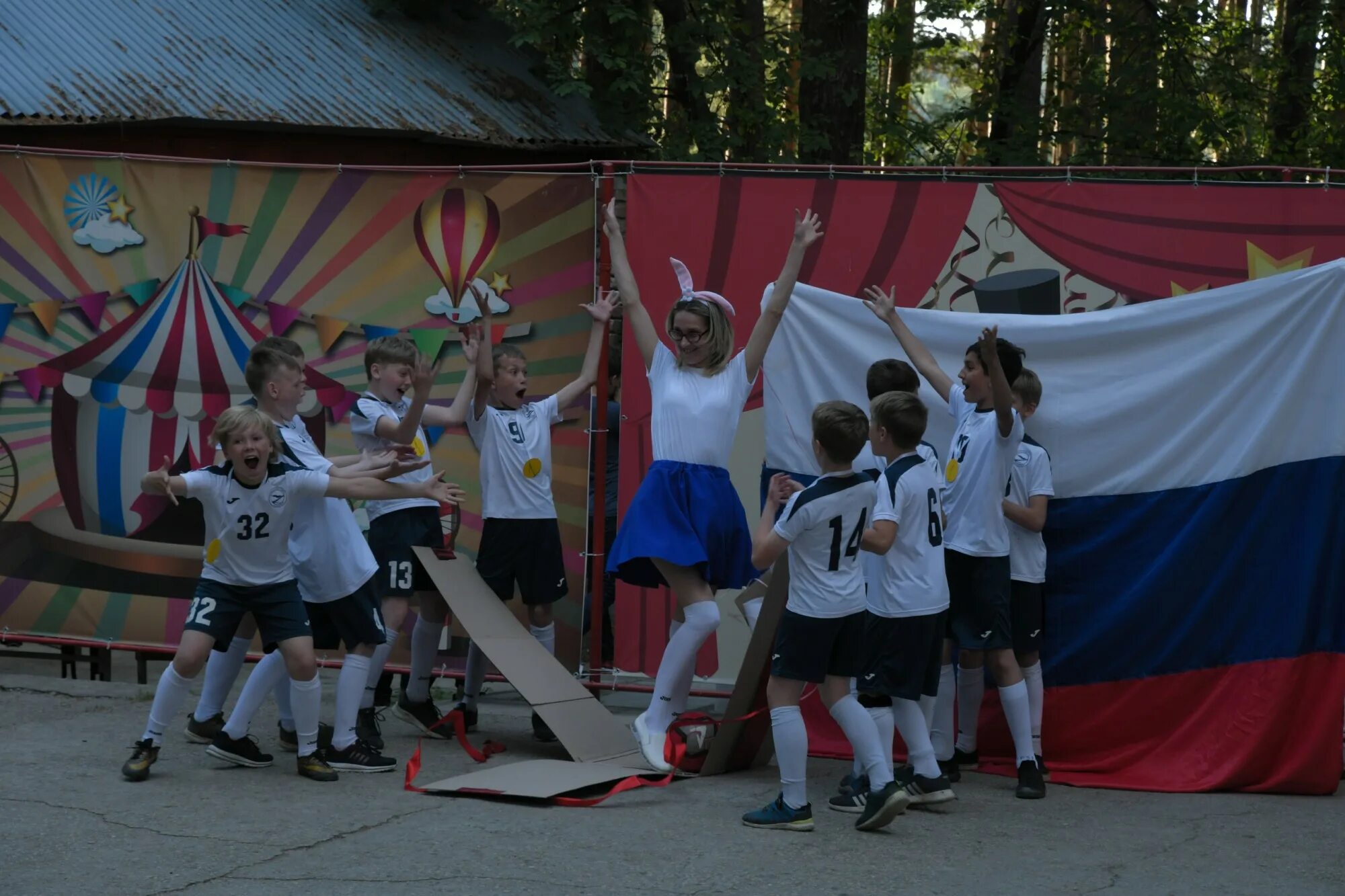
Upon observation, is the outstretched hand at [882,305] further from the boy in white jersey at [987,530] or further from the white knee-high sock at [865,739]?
the white knee-high sock at [865,739]

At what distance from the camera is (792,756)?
533 centimetres

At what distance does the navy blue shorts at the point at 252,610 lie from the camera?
5.88 meters

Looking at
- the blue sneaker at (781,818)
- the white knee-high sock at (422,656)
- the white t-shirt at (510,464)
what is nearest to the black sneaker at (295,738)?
the white knee-high sock at (422,656)

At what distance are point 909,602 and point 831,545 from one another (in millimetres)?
460

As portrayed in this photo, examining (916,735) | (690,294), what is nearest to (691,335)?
(690,294)

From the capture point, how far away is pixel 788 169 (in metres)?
7.03

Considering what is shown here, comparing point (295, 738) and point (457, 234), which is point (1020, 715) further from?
point (457, 234)

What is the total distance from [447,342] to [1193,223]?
11.6ft

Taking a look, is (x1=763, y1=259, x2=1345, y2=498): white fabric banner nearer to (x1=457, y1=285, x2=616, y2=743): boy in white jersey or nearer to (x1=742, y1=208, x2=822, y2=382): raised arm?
(x1=742, y1=208, x2=822, y2=382): raised arm

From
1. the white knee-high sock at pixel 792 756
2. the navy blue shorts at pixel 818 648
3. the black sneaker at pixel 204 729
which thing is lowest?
the black sneaker at pixel 204 729

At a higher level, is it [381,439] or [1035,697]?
[381,439]

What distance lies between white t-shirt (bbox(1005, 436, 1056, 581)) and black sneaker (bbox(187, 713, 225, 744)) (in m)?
3.39

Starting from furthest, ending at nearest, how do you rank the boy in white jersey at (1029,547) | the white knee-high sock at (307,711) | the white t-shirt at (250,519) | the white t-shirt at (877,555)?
Result: 1. the boy in white jersey at (1029,547)
2. the white knee-high sock at (307,711)
3. the white t-shirt at (250,519)
4. the white t-shirt at (877,555)

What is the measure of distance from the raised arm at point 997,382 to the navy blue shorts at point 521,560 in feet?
6.95
